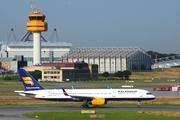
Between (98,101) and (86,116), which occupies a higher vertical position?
(98,101)

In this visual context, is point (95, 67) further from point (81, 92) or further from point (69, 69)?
point (81, 92)

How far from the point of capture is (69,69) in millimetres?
169125

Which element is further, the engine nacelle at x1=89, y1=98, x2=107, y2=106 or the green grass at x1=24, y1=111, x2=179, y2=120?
the engine nacelle at x1=89, y1=98, x2=107, y2=106

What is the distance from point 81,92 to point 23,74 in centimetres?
985

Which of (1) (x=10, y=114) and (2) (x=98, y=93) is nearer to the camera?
(1) (x=10, y=114)

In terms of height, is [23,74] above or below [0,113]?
above

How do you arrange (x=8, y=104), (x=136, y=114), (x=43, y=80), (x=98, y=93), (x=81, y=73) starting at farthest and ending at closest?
1. (x=81, y=73)
2. (x=43, y=80)
3. (x=8, y=104)
4. (x=98, y=93)
5. (x=136, y=114)

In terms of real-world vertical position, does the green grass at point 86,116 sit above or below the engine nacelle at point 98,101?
below

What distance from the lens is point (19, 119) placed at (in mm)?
54062

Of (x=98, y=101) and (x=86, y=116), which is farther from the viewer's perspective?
(x=98, y=101)

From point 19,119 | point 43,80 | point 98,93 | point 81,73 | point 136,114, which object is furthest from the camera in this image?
point 81,73

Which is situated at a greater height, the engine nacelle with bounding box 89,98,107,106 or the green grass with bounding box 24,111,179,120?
the engine nacelle with bounding box 89,98,107,106

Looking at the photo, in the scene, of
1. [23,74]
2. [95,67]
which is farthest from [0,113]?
[95,67]

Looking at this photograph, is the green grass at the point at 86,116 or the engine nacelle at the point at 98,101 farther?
the engine nacelle at the point at 98,101
